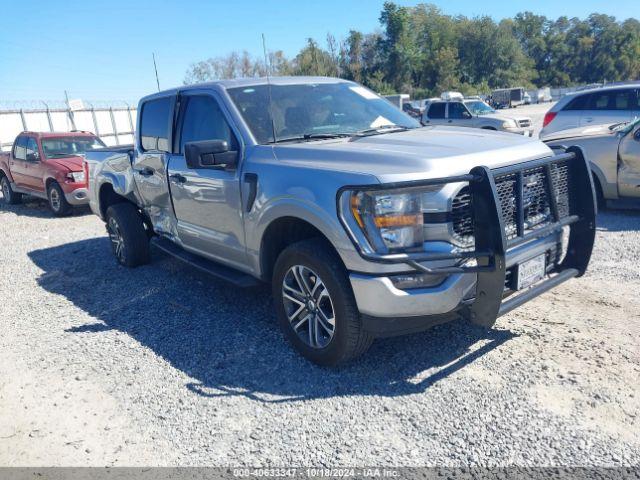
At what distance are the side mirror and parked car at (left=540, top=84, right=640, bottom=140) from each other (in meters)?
8.42

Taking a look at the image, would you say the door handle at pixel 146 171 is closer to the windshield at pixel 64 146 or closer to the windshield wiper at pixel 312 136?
the windshield wiper at pixel 312 136

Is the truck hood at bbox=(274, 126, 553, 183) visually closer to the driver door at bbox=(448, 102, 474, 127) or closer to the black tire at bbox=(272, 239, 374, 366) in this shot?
the black tire at bbox=(272, 239, 374, 366)

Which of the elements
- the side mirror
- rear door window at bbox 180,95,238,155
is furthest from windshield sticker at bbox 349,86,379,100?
the side mirror

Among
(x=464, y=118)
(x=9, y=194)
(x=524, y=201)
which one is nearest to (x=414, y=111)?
(x=464, y=118)

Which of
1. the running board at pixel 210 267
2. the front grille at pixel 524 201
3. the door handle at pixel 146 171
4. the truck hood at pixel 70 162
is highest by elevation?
the door handle at pixel 146 171

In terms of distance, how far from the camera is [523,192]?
3.44m

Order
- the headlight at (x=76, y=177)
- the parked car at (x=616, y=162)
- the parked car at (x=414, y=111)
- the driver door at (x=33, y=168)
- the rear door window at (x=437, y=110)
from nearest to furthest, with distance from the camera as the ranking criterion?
the parked car at (x=616, y=162)
the headlight at (x=76, y=177)
the driver door at (x=33, y=168)
the rear door window at (x=437, y=110)
the parked car at (x=414, y=111)

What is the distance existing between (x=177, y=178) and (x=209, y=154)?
1198mm

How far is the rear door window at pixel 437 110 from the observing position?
19.8m

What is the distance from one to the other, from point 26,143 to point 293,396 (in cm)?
1161

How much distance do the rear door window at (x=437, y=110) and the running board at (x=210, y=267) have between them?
15653 millimetres

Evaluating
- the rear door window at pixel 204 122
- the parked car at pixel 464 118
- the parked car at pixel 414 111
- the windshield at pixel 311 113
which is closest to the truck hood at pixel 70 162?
the rear door window at pixel 204 122

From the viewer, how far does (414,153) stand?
335cm

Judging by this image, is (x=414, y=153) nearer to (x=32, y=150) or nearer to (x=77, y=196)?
(x=77, y=196)
